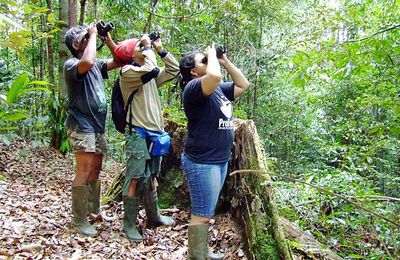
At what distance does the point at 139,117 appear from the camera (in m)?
3.44

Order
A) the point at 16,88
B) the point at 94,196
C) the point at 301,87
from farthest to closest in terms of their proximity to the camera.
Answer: the point at 301,87 → the point at 94,196 → the point at 16,88

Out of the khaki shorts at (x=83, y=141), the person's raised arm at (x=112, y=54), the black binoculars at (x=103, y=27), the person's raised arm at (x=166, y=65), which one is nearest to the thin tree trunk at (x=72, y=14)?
the person's raised arm at (x=112, y=54)

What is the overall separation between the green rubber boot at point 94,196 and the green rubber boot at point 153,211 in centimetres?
55

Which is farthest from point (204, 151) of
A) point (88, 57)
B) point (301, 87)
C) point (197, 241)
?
point (301, 87)

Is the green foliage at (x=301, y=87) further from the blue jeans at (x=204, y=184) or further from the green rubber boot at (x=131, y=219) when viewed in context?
the green rubber boot at (x=131, y=219)

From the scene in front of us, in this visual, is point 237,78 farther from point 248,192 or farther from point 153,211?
point 153,211

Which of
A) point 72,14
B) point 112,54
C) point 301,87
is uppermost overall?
point 72,14

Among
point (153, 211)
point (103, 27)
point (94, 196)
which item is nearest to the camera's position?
point (103, 27)

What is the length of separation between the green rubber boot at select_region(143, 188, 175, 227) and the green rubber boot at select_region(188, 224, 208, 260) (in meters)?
0.82

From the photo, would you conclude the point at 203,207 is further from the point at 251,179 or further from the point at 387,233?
the point at 387,233

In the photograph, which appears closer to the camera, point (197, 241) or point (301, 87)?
point (197, 241)

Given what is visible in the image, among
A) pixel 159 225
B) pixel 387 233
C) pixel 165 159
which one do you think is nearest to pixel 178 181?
pixel 165 159

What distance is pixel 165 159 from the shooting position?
438 cm

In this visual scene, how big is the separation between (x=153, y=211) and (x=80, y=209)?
699 mm
